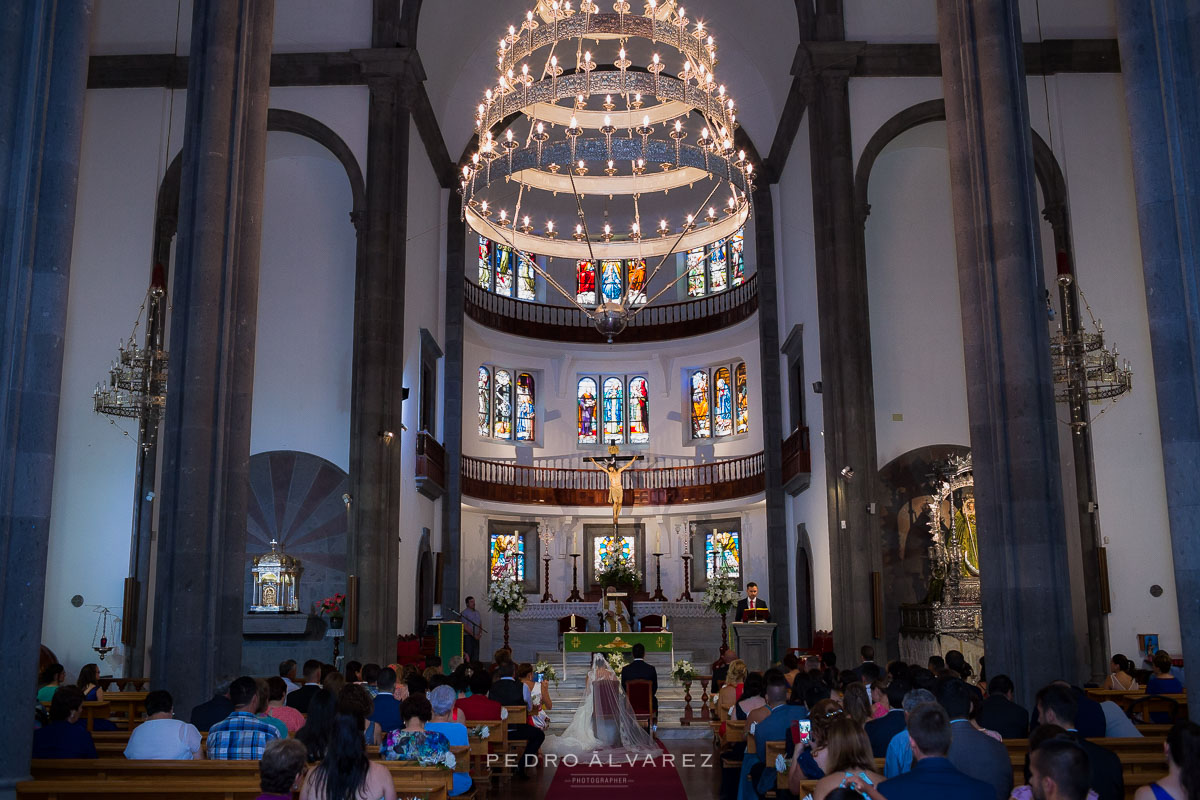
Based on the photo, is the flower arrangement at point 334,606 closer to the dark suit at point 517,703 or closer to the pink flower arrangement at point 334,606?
the pink flower arrangement at point 334,606

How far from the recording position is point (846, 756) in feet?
15.6

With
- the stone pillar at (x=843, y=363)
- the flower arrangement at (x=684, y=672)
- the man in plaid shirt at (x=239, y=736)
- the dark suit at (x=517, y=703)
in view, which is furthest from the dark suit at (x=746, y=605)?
the man in plaid shirt at (x=239, y=736)

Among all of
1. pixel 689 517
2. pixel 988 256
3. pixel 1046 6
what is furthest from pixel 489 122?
pixel 689 517

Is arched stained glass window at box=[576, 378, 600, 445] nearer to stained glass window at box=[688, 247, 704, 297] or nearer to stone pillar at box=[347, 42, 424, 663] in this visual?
stained glass window at box=[688, 247, 704, 297]

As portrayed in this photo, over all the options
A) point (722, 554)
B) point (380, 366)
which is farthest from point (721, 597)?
point (380, 366)

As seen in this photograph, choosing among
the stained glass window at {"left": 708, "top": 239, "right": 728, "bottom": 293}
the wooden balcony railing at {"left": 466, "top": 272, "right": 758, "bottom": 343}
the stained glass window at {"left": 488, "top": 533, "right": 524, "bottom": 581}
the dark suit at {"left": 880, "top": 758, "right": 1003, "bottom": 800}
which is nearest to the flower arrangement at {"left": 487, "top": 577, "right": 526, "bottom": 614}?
the stained glass window at {"left": 488, "top": 533, "right": 524, "bottom": 581}

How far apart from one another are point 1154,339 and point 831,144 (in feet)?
37.8

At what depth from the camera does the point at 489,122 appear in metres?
12.3

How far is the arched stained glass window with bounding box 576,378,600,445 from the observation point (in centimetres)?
2994

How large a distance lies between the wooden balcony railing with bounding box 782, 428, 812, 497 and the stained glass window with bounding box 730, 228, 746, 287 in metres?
7.34

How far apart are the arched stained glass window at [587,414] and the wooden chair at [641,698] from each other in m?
16.8

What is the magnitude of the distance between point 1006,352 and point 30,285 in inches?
334

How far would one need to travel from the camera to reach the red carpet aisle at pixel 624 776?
376 inches

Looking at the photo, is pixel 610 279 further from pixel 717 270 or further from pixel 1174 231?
pixel 1174 231
